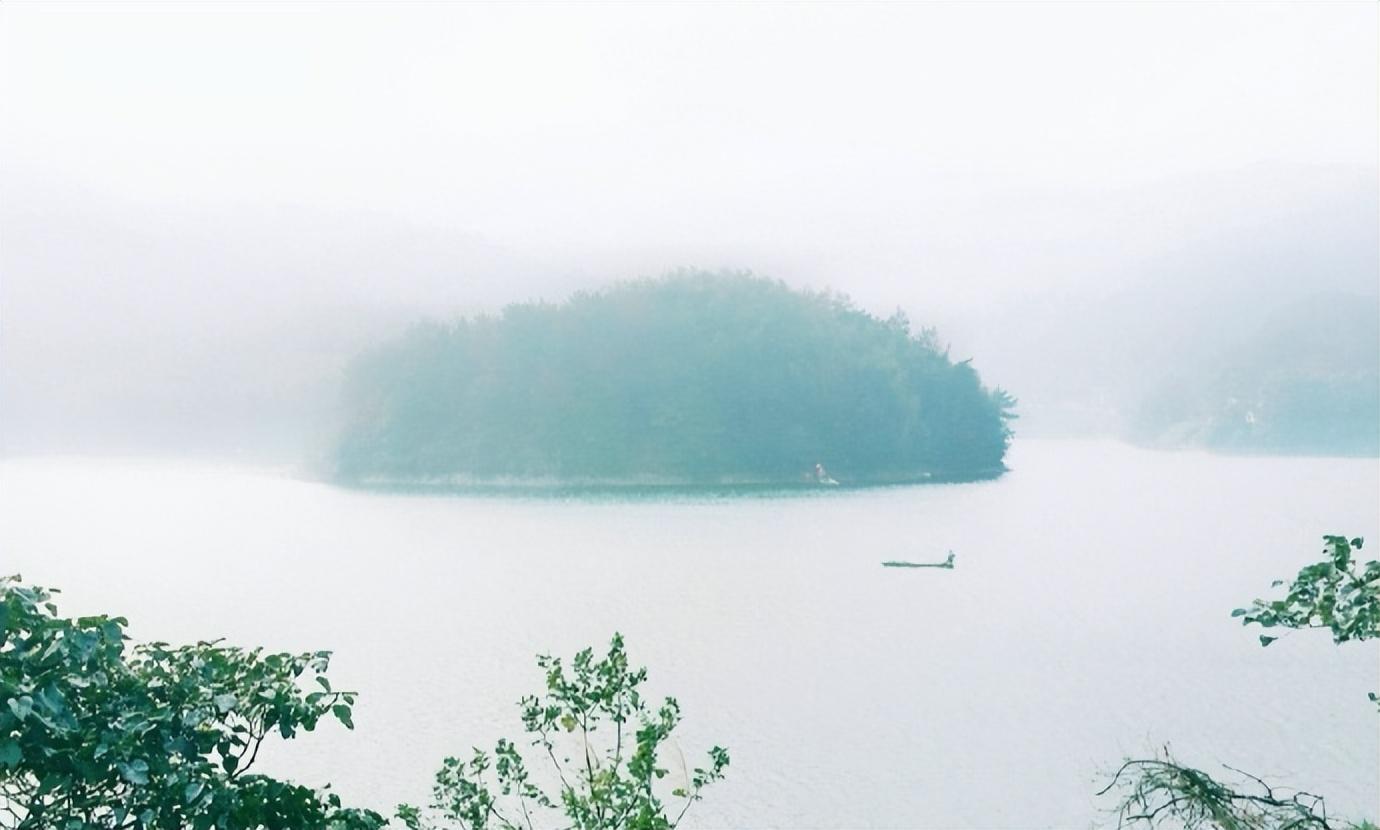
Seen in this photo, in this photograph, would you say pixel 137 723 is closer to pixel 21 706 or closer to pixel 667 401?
pixel 21 706

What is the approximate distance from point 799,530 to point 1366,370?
869 inches

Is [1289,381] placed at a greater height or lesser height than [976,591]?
Result: greater

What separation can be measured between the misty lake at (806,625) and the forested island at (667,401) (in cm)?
1037

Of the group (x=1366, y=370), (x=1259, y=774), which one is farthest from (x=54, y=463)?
(x=1366, y=370)

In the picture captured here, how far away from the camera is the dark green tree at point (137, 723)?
149cm

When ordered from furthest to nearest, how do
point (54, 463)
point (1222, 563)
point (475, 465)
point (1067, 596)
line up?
point (475, 465) < point (54, 463) < point (1222, 563) < point (1067, 596)

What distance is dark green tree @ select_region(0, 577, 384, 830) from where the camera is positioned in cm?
149

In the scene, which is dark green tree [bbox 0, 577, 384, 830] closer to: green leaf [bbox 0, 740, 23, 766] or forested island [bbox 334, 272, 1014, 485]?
green leaf [bbox 0, 740, 23, 766]

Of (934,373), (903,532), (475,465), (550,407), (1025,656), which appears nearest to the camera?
(1025,656)

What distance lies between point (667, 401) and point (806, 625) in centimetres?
2685

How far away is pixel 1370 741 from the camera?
6078 mm

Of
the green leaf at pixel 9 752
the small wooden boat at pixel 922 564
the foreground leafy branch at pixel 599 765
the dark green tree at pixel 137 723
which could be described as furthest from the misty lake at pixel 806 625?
the green leaf at pixel 9 752

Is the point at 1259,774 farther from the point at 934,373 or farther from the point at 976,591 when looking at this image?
the point at 934,373

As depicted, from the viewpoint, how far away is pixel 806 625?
10.5 meters
